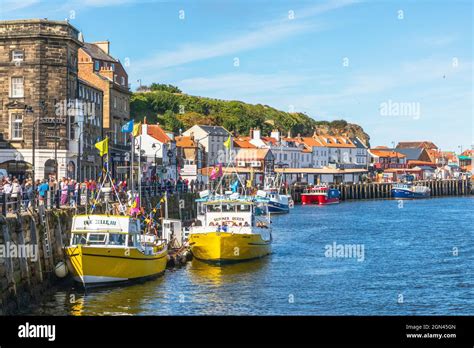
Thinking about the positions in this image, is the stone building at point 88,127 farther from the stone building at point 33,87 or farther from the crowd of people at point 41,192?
the crowd of people at point 41,192

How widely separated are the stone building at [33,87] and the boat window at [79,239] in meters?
24.0

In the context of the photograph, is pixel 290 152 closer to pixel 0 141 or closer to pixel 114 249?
pixel 0 141

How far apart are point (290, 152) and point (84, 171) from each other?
99.9 metres

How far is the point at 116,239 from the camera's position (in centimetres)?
3291

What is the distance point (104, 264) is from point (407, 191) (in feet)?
401

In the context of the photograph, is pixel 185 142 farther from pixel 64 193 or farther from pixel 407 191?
pixel 64 193

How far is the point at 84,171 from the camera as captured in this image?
6312 centimetres

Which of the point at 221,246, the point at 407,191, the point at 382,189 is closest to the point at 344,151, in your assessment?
the point at 382,189

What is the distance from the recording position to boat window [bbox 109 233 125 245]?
107ft

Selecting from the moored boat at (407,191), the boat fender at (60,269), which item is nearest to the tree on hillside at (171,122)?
the moored boat at (407,191)

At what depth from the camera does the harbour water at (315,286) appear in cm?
2920

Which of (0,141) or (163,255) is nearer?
(163,255)
